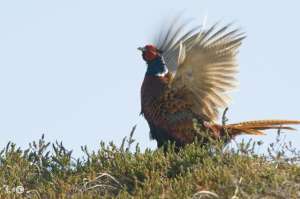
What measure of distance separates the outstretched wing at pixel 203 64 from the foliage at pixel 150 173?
157 centimetres

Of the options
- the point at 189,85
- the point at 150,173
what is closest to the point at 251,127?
the point at 189,85

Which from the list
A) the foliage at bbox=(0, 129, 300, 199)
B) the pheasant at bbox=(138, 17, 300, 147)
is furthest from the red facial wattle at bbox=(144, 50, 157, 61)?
the foliage at bbox=(0, 129, 300, 199)

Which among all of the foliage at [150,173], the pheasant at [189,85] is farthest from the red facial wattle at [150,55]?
the foliage at [150,173]

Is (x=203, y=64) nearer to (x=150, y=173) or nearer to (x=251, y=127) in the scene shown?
(x=251, y=127)

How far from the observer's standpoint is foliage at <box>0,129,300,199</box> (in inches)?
303

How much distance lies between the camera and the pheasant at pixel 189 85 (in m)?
10.6

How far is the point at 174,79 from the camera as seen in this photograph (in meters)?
10.9

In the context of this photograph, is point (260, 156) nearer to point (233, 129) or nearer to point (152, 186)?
point (152, 186)

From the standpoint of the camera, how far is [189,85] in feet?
35.9

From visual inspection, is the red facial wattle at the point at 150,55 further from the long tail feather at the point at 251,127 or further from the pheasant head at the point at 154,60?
the long tail feather at the point at 251,127

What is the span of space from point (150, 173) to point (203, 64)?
2758mm

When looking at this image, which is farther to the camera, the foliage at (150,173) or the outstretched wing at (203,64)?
the outstretched wing at (203,64)

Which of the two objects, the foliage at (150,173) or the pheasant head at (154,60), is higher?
the pheasant head at (154,60)

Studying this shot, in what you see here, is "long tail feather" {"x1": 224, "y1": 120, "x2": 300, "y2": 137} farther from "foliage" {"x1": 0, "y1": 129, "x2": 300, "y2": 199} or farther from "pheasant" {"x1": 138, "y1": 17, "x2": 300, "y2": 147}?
"foliage" {"x1": 0, "y1": 129, "x2": 300, "y2": 199}
